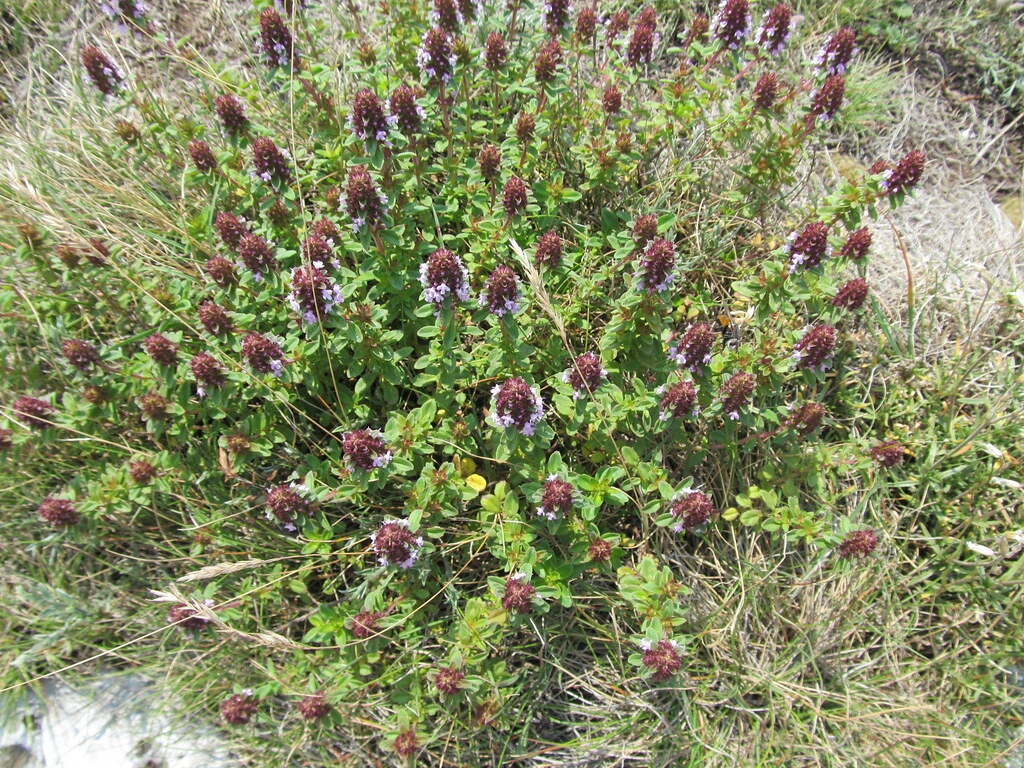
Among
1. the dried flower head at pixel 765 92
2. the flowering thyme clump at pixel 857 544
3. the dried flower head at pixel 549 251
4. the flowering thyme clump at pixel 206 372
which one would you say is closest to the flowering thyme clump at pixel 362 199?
the dried flower head at pixel 549 251

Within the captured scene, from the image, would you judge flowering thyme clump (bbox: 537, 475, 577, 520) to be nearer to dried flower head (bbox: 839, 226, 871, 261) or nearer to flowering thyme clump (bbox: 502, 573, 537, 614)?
flowering thyme clump (bbox: 502, 573, 537, 614)

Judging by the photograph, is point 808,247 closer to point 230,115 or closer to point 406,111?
point 406,111

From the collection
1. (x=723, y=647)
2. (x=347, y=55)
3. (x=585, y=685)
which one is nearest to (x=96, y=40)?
(x=347, y=55)

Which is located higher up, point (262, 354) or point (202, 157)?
point (202, 157)

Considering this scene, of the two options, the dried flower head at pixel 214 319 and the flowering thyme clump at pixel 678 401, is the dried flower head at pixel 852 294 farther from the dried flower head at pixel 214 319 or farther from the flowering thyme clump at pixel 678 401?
the dried flower head at pixel 214 319

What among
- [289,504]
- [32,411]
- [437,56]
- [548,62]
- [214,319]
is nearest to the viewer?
[214,319]

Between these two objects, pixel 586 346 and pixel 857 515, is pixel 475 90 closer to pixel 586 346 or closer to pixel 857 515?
pixel 586 346

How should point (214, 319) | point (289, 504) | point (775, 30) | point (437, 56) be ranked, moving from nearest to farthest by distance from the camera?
point (214, 319) → point (289, 504) → point (437, 56) → point (775, 30)

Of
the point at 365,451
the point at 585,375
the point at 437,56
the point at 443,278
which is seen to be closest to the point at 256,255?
the point at 443,278
